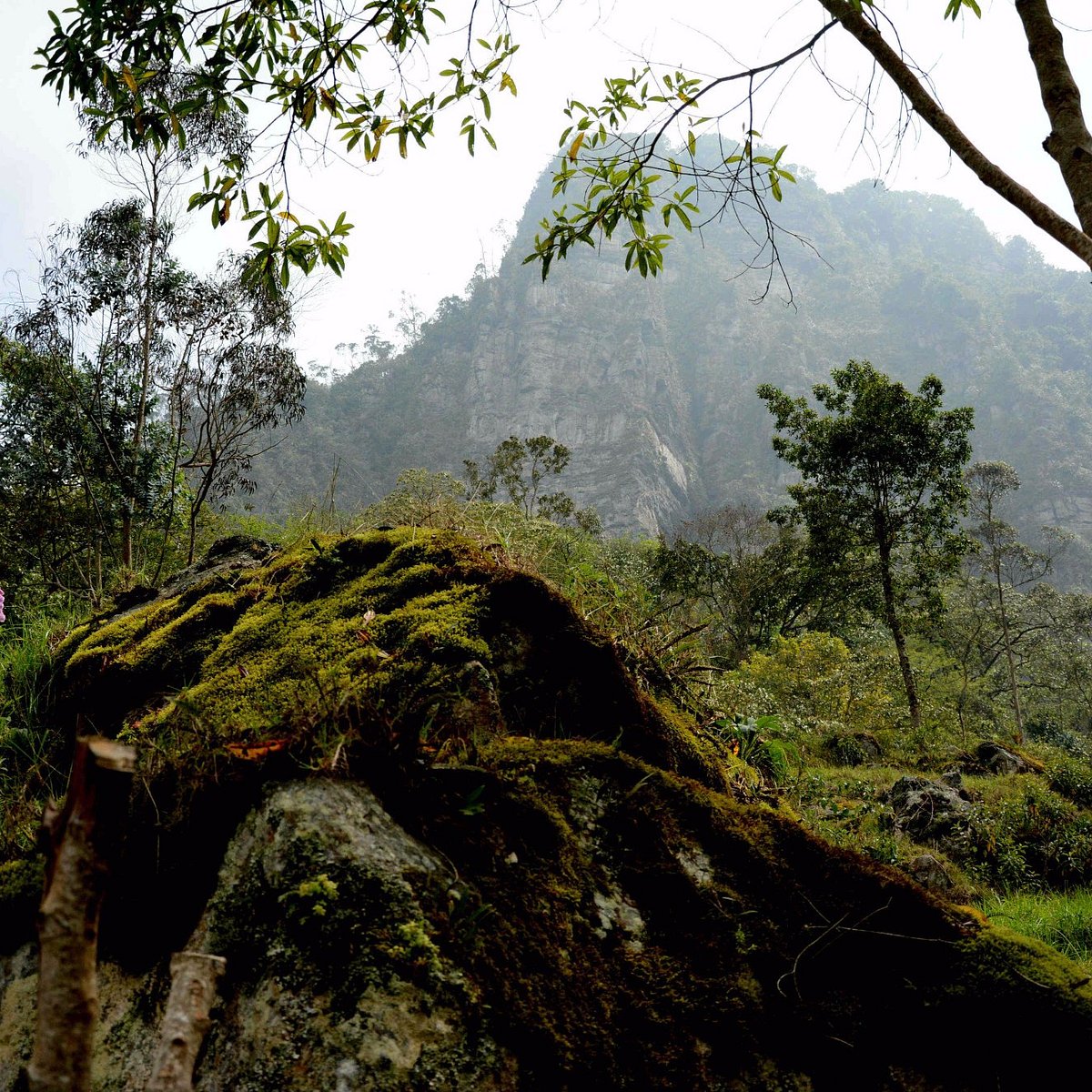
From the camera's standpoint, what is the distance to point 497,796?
5.38 feet

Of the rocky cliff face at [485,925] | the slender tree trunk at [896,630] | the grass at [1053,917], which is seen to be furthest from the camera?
the slender tree trunk at [896,630]

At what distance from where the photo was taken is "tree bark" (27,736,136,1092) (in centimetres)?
65

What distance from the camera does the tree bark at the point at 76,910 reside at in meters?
0.65

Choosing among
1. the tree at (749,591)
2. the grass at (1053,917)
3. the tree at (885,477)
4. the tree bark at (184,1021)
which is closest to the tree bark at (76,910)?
the tree bark at (184,1021)

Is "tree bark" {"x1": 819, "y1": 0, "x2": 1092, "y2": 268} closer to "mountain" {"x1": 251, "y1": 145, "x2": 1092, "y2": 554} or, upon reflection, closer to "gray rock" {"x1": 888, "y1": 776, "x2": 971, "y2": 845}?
"gray rock" {"x1": 888, "y1": 776, "x2": 971, "y2": 845}

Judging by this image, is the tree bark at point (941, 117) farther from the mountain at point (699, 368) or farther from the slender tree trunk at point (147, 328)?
the mountain at point (699, 368)

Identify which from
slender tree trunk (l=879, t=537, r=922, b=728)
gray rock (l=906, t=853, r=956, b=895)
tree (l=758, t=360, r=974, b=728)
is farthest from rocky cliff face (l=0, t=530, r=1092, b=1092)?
tree (l=758, t=360, r=974, b=728)

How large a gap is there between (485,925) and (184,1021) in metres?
0.72

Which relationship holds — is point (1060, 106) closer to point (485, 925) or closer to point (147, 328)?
point (485, 925)

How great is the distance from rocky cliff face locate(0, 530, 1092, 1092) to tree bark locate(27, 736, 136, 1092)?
0.62 meters

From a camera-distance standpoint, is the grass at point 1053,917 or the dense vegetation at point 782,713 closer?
the dense vegetation at point 782,713

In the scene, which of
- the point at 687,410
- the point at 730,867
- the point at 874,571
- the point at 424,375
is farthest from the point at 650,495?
the point at 730,867

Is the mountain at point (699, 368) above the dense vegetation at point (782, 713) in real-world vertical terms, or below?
above

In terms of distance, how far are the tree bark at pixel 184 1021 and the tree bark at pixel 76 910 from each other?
0.09 metres
